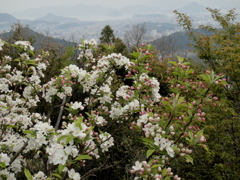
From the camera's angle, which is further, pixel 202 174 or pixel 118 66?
pixel 202 174

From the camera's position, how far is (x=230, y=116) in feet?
13.9

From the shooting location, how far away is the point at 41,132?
1.58m

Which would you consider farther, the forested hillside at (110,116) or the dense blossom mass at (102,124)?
the forested hillside at (110,116)

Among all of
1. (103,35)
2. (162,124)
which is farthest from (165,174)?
(103,35)

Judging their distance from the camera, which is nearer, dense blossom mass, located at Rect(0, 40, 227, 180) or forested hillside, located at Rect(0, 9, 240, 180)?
dense blossom mass, located at Rect(0, 40, 227, 180)

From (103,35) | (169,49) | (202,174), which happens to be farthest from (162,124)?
(169,49)

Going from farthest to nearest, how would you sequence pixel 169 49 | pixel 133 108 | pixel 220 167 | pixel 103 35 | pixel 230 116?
1. pixel 169 49
2. pixel 103 35
3. pixel 230 116
4. pixel 220 167
5. pixel 133 108

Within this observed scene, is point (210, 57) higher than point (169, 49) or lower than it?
higher

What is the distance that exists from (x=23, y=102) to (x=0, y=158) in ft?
5.47

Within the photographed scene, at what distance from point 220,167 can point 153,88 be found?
2.98 metres

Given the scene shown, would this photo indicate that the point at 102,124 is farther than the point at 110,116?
No

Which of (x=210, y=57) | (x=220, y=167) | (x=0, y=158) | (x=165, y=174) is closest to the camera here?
(x=165, y=174)

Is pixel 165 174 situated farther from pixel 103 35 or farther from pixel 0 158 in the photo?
pixel 103 35

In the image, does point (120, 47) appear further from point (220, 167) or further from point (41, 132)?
point (41, 132)
